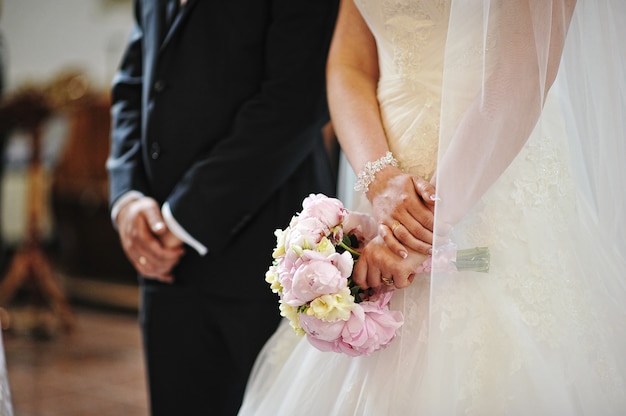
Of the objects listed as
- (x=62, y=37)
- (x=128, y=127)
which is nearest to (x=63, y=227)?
(x=62, y=37)

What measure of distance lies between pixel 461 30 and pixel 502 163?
21 centimetres

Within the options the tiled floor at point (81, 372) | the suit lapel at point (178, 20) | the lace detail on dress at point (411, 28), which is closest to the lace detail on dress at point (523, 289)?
the lace detail on dress at point (411, 28)

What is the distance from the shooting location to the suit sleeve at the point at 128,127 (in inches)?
64.5

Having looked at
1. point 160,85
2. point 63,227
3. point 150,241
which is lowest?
point 63,227

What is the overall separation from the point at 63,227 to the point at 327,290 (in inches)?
175

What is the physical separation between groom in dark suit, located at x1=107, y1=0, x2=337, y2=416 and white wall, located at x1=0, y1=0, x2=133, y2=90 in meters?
4.95

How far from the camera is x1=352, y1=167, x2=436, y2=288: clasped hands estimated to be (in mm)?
985

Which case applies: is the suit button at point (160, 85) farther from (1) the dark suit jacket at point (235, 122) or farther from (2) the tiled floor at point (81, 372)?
(2) the tiled floor at point (81, 372)

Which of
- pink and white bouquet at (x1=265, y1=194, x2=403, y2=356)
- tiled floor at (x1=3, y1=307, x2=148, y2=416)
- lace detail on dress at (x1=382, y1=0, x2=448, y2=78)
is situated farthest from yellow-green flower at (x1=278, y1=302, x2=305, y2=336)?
tiled floor at (x1=3, y1=307, x2=148, y2=416)

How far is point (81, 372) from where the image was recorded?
133 inches

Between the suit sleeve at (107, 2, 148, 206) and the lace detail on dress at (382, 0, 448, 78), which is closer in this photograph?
the lace detail on dress at (382, 0, 448, 78)

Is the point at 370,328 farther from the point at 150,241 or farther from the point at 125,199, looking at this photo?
the point at 125,199

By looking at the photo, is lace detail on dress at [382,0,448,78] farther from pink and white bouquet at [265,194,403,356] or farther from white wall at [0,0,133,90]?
Answer: white wall at [0,0,133,90]

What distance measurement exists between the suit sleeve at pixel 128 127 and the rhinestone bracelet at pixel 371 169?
700mm
